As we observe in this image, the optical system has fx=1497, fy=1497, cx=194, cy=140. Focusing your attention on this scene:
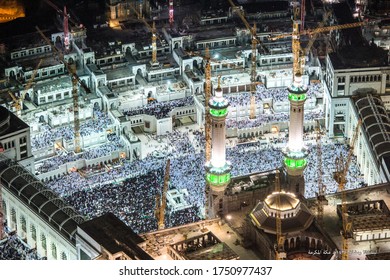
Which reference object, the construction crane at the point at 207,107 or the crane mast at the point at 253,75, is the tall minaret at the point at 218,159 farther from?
the crane mast at the point at 253,75

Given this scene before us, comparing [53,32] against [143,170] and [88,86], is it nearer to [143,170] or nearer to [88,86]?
[88,86]

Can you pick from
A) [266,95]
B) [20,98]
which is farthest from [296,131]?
[20,98]

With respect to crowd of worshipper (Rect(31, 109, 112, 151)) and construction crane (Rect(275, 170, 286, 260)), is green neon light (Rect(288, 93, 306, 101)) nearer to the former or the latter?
construction crane (Rect(275, 170, 286, 260))

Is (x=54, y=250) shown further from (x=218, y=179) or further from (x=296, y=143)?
(x=296, y=143)

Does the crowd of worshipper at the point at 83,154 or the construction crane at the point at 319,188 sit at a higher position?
the crowd of worshipper at the point at 83,154

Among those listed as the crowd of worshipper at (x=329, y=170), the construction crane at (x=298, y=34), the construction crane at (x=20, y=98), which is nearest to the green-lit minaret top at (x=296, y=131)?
the crowd of worshipper at (x=329, y=170)

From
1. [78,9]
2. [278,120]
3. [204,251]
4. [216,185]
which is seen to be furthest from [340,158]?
[78,9]

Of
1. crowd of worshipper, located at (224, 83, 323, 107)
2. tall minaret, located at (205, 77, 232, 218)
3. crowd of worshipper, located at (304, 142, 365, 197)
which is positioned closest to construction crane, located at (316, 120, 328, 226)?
crowd of worshipper, located at (304, 142, 365, 197)

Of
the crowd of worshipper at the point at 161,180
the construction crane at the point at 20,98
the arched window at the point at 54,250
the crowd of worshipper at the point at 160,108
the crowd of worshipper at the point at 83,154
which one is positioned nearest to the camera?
the arched window at the point at 54,250
